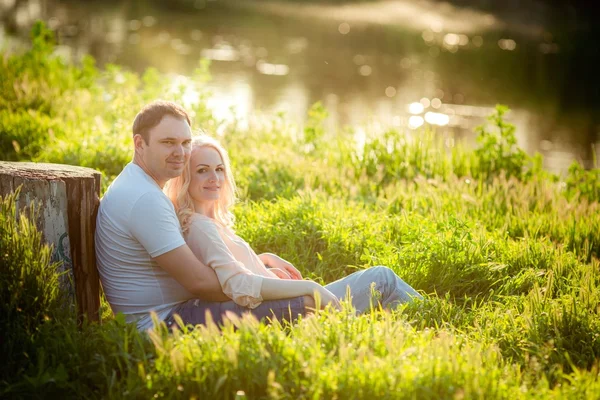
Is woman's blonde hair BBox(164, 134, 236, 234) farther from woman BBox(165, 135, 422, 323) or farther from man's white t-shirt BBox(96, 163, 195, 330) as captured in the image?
man's white t-shirt BBox(96, 163, 195, 330)

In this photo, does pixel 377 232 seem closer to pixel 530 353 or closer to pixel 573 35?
pixel 530 353

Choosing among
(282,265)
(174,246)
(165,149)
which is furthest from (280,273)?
(165,149)

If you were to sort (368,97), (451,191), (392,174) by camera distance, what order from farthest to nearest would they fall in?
(368,97)
(392,174)
(451,191)

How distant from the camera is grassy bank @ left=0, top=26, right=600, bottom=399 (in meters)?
3.32

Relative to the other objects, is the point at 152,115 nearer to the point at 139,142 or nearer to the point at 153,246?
the point at 139,142

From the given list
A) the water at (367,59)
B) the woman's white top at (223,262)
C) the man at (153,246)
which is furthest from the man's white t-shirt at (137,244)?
the water at (367,59)

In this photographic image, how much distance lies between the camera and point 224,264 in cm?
393

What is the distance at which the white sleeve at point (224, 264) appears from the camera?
392 centimetres

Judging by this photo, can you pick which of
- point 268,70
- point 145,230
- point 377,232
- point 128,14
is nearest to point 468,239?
point 377,232

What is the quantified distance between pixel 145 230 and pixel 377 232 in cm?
267

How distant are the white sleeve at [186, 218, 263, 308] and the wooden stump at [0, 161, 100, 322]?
60 centimetres

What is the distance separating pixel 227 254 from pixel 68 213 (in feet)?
3.03

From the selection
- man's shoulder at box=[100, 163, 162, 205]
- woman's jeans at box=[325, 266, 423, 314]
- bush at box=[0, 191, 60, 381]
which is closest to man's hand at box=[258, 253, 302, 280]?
woman's jeans at box=[325, 266, 423, 314]

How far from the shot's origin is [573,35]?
31078 mm
